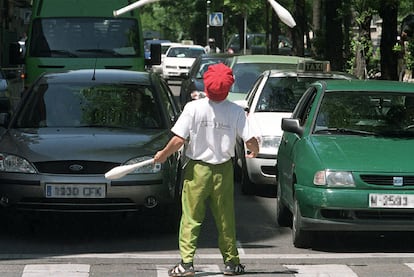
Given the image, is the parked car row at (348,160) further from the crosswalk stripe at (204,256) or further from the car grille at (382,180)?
the crosswalk stripe at (204,256)

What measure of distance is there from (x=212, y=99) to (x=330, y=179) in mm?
1596

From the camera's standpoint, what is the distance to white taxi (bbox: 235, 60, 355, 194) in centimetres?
1209

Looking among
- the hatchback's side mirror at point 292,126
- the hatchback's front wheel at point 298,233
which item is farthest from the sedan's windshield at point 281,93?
the hatchback's front wheel at point 298,233

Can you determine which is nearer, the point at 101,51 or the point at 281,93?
the point at 281,93

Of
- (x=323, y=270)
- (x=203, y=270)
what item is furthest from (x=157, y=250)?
(x=323, y=270)

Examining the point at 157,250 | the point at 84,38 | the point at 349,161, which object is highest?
the point at 84,38

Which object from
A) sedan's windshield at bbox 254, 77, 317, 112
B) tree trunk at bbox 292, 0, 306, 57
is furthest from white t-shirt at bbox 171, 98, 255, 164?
tree trunk at bbox 292, 0, 306, 57

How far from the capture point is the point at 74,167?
8.97 m

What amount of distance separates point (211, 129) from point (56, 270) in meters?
1.72

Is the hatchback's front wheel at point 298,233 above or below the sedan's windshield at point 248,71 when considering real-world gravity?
below

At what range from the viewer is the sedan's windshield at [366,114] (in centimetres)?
950

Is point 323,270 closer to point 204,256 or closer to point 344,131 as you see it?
point 204,256

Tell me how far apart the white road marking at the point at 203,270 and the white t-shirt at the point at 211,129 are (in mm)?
945

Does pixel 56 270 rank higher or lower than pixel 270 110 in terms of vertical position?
lower
